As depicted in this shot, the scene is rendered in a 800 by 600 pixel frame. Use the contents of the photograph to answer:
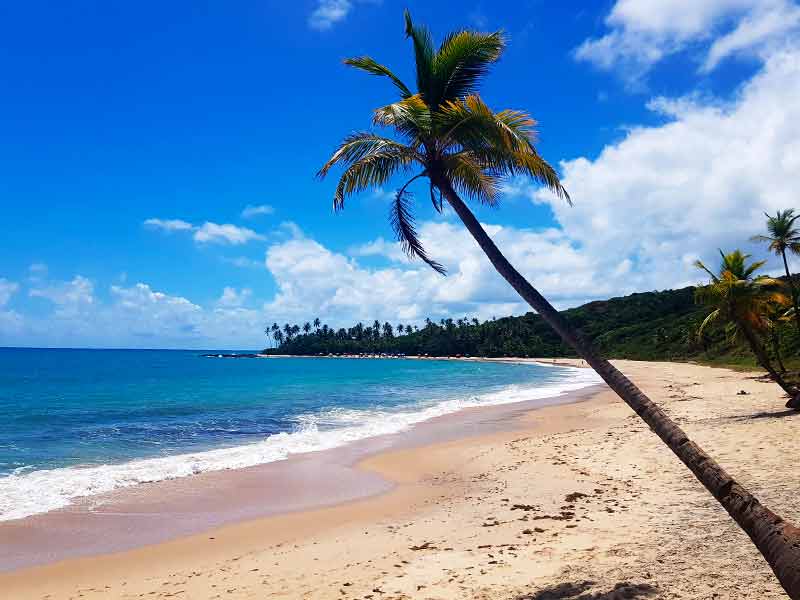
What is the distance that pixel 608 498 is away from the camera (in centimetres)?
869

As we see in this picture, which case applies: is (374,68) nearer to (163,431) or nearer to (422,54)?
(422,54)

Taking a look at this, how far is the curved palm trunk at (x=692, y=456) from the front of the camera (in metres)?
3.95

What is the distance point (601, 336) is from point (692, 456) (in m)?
113

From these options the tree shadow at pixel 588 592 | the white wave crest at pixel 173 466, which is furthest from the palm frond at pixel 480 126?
the white wave crest at pixel 173 466

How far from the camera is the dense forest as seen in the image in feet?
212

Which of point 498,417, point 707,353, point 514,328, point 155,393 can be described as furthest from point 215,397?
point 514,328

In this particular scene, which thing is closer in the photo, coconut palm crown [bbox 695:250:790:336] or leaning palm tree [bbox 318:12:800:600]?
leaning palm tree [bbox 318:12:800:600]

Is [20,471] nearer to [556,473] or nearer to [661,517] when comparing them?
[556,473]

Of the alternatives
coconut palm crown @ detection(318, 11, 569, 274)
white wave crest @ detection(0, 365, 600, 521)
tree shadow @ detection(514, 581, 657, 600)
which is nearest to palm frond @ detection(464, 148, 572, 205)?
coconut palm crown @ detection(318, 11, 569, 274)

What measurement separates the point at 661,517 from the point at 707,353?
6669cm

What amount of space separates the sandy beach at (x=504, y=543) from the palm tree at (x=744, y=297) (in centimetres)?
380

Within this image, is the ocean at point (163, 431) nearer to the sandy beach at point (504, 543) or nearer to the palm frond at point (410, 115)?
the sandy beach at point (504, 543)

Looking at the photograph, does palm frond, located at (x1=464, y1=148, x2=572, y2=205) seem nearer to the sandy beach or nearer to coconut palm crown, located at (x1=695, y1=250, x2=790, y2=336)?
the sandy beach

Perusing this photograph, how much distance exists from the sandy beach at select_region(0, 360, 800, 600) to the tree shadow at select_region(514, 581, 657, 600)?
0.02 metres
